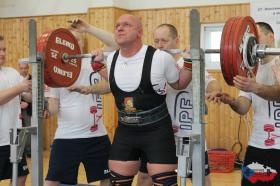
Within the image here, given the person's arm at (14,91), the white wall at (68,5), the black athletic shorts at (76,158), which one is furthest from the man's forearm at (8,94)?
the white wall at (68,5)

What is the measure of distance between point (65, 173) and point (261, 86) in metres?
1.79

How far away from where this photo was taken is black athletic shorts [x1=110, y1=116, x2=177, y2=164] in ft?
9.91

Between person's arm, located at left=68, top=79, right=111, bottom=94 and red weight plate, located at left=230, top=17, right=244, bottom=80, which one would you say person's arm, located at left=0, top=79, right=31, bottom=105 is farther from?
red weight plate, located at left=230, top=17, right=244, bottom=80

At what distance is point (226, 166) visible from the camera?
657 centimetres

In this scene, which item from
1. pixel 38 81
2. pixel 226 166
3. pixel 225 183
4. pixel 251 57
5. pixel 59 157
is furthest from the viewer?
pixel 226 166

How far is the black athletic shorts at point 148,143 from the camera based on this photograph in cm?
302

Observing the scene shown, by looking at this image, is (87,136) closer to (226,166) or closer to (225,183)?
(225,183)

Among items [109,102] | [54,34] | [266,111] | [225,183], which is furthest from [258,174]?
[109,102]

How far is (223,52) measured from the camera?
2.61 metres

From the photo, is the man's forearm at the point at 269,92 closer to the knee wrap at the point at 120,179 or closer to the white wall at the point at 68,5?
the knee wrap at the point at 120,179

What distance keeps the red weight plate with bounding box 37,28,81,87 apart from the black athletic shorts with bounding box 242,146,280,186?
1.42 meters

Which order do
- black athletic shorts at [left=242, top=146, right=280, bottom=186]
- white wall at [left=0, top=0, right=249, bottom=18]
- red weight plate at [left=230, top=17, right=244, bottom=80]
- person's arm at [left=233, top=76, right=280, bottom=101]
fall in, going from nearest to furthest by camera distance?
1. red weight plate at [left=230, top=17, right=244, bottom=80]
2. person's arm at [left=233, top=76, right=280, bottom=101]
3. black athletic shorts at [left=242, top=146, right=280, bottom=186]
4. white wall at [left=0, top=0, right=249, bottom=18]

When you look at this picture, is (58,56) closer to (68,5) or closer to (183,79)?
(183,79)

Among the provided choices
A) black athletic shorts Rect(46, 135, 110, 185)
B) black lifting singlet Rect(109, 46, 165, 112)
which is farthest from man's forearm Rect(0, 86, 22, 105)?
black lifting singlet Rect(109, 46, 165, 112)
